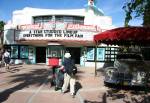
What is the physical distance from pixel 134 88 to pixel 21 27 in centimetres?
2037

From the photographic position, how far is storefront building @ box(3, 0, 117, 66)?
104 ft

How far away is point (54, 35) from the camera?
31859mm

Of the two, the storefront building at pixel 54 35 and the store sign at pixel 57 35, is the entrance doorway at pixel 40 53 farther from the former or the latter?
the store sign at pixel 57 35

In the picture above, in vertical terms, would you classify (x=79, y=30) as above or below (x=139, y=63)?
above

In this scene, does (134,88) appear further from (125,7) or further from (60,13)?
(60,13)

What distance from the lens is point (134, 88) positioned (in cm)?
1508

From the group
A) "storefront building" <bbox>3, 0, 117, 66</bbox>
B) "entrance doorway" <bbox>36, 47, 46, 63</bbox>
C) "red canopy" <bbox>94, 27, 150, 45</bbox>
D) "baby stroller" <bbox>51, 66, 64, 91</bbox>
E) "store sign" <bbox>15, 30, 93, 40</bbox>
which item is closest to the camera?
"baby stroller" <bbox>51, 66, 64, 91</bbox>

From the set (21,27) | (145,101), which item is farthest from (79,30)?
(145,101)

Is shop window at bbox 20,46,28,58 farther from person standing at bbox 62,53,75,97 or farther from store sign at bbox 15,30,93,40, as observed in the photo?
person standing at bbox 62,53,75,97

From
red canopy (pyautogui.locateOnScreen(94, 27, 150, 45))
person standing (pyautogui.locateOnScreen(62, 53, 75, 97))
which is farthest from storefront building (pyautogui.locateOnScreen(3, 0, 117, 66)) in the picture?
person standing (pyautogui.locateOnScreen(62, 53, 75, 97))

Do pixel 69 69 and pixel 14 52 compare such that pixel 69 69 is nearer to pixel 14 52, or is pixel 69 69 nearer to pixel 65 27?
pixel 65 27

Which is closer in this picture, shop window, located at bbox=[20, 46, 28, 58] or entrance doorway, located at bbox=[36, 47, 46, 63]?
shop window, located at bbox=[20, 46, 28, 58]

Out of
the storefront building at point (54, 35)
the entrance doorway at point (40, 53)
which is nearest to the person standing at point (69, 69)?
the storefront building at point (54, 35)

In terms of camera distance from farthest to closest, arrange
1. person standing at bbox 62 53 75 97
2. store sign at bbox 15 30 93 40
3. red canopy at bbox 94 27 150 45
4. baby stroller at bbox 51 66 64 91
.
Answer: store sign at bbox 15 30 93 40 < red canopy at bbox 94 27 150 45 < baby stroller at bbox 51 66 64 91 < person standing at bbox 62 53 75 97
